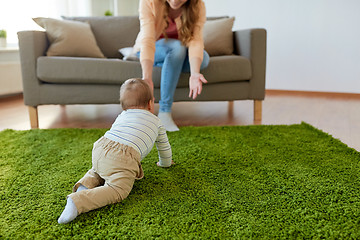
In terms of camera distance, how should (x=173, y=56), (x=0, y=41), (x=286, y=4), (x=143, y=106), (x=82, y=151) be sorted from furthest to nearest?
(x=286, y=4) → (x=0, y=41) → (x=173, y=56) → (x=82, y=151) → (x=143, y=106)

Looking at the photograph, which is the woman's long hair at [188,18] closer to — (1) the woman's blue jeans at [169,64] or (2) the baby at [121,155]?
(1) the woman's blue jeans at [169,64]

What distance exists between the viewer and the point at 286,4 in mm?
3646

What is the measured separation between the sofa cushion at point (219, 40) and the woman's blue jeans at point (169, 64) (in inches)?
22.7

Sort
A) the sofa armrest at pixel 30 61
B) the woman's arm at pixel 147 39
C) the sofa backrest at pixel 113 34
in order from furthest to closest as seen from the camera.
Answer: the sofa backrest at pixel 113 34 → the sofa armrest at pixel 30 61 → the woman's arm at pixel 147 39

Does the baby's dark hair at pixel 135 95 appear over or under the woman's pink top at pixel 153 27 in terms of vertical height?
under

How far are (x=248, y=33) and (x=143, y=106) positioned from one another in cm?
133

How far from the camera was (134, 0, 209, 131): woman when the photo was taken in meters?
1.75

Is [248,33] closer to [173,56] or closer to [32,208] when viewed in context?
[173,56]

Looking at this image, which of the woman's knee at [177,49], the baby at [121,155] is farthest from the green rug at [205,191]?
the woman's knee at [177,49]

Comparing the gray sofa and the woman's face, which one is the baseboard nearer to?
the gray sofa

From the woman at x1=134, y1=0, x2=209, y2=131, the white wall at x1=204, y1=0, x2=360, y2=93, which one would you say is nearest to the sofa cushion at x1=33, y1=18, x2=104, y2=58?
the woman at x1=134, y1=0, x2=209, y2=131

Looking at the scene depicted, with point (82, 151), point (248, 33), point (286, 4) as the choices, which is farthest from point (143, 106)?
point (286, 4)

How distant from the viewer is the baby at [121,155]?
0.96 m

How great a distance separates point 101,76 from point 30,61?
1.45 ft
